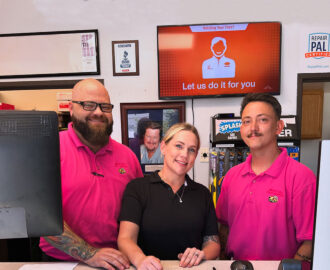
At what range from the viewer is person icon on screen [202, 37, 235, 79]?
2.32 meters

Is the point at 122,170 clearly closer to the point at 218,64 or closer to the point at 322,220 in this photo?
the point at 322,220

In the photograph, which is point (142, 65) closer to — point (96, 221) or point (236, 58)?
point (236, 58)

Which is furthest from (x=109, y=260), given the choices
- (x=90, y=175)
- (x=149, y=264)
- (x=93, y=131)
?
(x=93, y=131)

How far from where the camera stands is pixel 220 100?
241 cm

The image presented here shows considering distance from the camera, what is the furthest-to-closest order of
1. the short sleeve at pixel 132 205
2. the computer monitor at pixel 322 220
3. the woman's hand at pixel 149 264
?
1. the short sleeve at pixel 132 205
2. the woman's hand at pixel 149 264
3. the computer monitor at pixel 322 220

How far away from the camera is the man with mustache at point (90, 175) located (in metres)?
1.27

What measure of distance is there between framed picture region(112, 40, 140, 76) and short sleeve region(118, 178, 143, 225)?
1481 millimetres

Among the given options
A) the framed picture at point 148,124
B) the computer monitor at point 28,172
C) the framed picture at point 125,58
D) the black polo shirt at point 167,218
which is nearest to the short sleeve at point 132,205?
the black polo shirt at point 167,218

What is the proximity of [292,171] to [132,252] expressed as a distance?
0.90 meters

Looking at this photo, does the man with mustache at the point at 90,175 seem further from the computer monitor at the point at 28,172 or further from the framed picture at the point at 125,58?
the framed picture at the point at 125,58

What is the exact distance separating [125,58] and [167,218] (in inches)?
69.5

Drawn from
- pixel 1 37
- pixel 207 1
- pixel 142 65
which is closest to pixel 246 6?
pixel 207 1

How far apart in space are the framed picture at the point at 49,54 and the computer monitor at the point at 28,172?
6.11 ft

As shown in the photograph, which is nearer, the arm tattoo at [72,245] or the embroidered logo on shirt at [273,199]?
the arm tattoo at [72,245]
